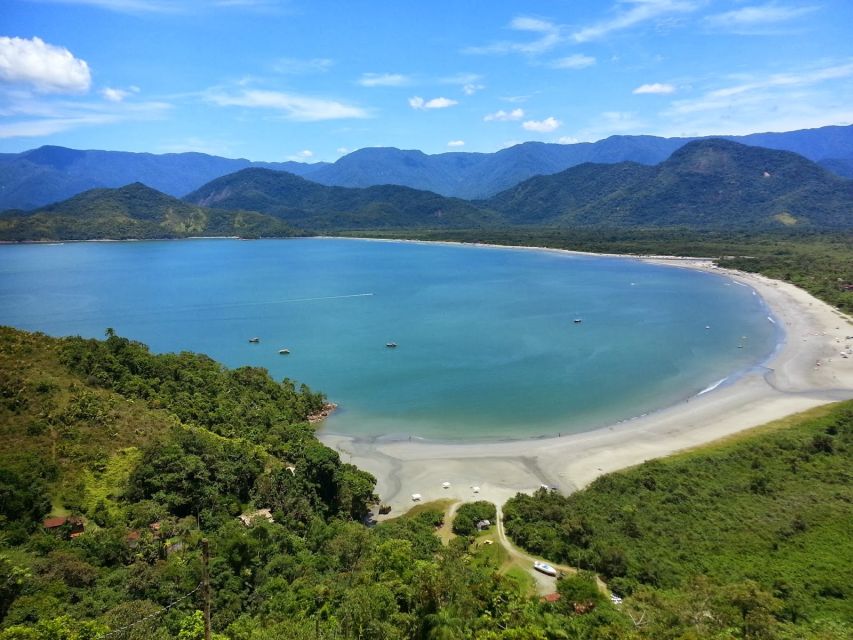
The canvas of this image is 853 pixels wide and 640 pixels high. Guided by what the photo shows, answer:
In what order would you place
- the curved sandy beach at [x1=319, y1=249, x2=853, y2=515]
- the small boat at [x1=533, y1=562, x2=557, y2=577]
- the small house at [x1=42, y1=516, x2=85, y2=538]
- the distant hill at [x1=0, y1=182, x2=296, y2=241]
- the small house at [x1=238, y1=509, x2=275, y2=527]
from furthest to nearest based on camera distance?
the distant hill at [x1=0, y1=182, x2=296, y2=241] < the curved sandy beach at [x1=319, y1=249, x2=853, y2=515] < the small house at [x1=238, y1=509, x2=275, y2=527] < the small boat at [x1=533, y1=562, x2=557, y2=577] < the small house at [x1=42, y1=516, x2=85, y2=538]

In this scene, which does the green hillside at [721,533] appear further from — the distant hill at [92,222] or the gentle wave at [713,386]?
the distant hill at [92,222]

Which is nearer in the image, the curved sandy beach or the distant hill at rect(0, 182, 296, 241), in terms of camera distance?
the curved sandy beach

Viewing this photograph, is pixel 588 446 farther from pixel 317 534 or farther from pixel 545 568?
pixel 317 534

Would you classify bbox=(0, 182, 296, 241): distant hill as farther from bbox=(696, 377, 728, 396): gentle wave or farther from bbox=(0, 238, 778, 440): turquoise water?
bbox=(696, 377, 728, 396): gentle wave

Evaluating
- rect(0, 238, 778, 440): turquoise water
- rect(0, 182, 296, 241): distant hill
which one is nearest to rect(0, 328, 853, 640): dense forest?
rect(0, 238, 778, 440): turquoise water

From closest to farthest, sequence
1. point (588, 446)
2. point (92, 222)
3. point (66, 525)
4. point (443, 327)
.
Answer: point (66, 525), point (588, 446), point (443, 327), point (92, 222)

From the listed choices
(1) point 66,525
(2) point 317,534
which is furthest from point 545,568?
(1) point 66,525
